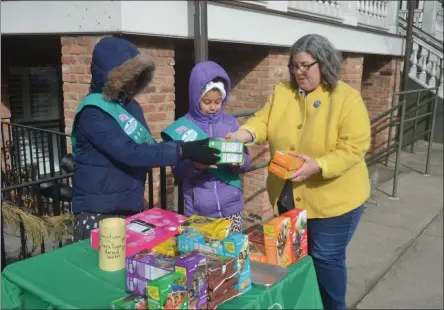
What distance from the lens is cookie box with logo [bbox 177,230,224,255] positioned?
5.33 feet

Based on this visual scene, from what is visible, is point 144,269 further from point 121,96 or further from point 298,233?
point 121,96

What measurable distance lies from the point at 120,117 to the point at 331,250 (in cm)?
131

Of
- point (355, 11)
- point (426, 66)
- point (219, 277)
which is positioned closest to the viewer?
point (219, 277)

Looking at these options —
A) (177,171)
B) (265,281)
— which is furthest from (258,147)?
(265,281)

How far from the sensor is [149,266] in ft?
4.97

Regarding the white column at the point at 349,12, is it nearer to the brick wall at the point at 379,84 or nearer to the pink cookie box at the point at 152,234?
the brick wall at the point at 379,84

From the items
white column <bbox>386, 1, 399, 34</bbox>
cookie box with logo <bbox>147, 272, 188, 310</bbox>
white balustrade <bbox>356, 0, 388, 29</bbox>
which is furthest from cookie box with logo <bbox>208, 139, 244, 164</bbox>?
white column <bbox>386, 1, 399, 34</bbox>

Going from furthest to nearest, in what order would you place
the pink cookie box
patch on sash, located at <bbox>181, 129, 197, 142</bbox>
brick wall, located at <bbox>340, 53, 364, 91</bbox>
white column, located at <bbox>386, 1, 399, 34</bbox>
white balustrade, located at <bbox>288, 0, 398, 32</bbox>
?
white column, located at <bbox>386, 1, 399, 34</bbox>
brick wall, located at <bbox>340, 53, 364, 91</bbox>
white balustrade, located at <bbox>288, 0, 398, 32</bbox>
patch on sash, located at <bbox>181, 129, 197, 142</bbox>
the pink cookie box

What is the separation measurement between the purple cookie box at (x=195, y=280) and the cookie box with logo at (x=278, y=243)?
0.46m

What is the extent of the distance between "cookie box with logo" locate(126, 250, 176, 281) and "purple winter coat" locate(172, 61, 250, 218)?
1.07 m

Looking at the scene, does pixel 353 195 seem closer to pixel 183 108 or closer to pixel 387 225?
pixel 387 225

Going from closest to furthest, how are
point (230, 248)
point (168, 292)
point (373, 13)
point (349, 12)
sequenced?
point (168, 292) → point (230, 248) → point (349, 12) → point (373, 13)

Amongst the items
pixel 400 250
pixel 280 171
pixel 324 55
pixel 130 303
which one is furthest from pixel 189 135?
pixel 400 250

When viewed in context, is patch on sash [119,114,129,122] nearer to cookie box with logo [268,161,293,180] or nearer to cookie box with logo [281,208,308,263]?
cookie box with logo [268,161,293,180]
